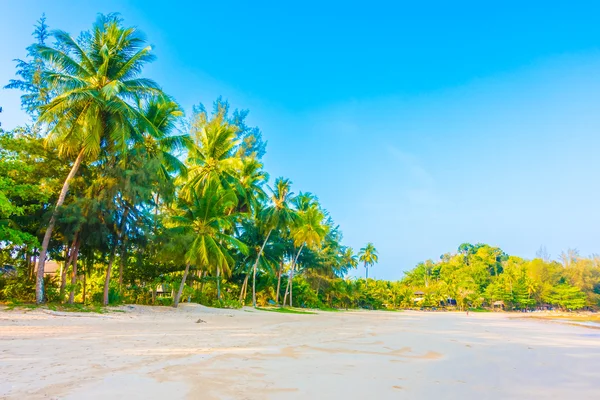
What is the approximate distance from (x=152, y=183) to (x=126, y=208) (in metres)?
1.35

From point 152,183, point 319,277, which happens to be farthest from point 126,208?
point 319,277

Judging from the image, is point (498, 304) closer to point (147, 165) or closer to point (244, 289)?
point (244, 289)

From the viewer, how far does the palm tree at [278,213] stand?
24.5 m

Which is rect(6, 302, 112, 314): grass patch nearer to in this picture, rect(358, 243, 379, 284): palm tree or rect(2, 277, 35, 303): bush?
rect(2, 277, 35, 303): bush

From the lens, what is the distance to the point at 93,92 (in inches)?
477

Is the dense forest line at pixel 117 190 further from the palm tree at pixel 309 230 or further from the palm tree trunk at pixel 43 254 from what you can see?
the palm tree at pixel 309 230

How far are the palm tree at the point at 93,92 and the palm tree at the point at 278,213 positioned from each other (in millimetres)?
12213

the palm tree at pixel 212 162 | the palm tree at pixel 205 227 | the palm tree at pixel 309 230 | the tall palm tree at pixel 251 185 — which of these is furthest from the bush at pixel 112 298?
the palm tree at pixel 309 230

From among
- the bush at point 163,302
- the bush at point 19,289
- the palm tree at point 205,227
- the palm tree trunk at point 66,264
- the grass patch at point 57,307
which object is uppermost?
the palm tree at point 205,227

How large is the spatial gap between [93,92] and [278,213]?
14.6 meters

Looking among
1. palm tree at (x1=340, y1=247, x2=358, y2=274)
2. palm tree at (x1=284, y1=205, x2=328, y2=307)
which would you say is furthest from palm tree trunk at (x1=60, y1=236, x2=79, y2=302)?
palm tree at (x1=340, y1=247, x2=358, y2=274)

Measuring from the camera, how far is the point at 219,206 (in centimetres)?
1739

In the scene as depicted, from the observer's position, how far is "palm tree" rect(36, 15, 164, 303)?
1201 cm

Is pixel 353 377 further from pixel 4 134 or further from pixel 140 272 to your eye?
pixel 140 272
